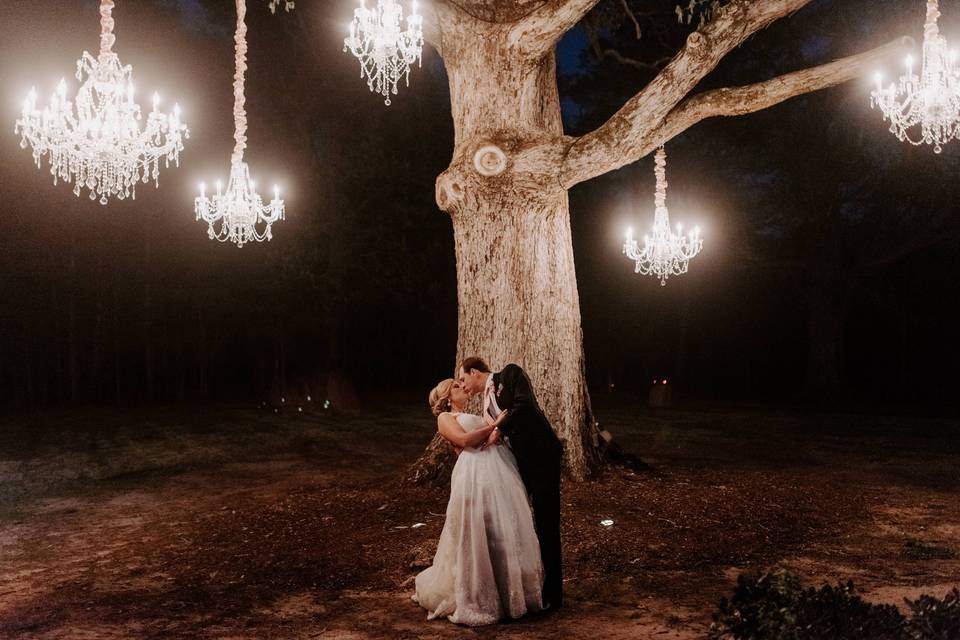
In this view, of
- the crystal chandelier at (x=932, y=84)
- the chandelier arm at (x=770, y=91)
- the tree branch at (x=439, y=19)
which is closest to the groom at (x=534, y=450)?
the chandelier arm at (x=770, y=91)

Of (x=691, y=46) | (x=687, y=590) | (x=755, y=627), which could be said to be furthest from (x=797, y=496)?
(x=755, y=627)

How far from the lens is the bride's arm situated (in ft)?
16.3

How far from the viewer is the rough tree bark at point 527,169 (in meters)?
7.81

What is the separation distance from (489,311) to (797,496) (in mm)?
3966

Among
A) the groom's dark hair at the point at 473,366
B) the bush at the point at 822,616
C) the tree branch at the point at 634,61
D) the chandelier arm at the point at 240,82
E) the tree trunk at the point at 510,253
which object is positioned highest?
the tree branch at the point at 634,61

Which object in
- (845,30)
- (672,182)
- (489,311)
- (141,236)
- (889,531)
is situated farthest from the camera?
(672,182)

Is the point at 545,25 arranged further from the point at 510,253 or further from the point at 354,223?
the point at 354,223

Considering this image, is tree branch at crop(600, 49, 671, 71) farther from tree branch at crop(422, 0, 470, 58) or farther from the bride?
the bride

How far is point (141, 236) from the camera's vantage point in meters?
21.3

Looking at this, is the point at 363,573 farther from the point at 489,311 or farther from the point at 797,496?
the point at 797,496

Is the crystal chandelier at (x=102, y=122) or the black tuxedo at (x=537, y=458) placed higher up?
the crystal chandelier at (x=102, y=122)

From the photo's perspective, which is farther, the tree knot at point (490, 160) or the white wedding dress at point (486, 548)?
the tree knot at point (490, 160)

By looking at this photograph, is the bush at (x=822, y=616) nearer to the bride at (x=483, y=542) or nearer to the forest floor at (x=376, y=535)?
the forest floor at (x=376, y=535)

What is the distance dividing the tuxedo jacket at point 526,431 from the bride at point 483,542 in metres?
0.09
